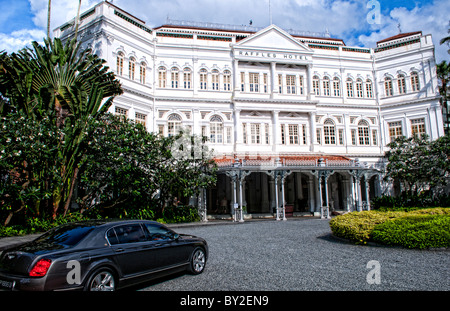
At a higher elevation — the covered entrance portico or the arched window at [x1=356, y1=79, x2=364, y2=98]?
the arched window at [x1=356, y1=79, x2=364, y2=98]

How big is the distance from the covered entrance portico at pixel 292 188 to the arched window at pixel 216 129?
2.91 metres

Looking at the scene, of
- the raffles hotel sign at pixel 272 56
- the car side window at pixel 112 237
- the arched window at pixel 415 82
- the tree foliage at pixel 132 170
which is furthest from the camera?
the arched window at pixel 415 82

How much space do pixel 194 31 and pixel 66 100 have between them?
15.7 meters

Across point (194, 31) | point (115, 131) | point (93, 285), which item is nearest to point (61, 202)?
point (115, 131)

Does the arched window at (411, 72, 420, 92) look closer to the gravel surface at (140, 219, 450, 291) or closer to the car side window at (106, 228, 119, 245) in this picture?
the gravel surface at (140, 219, 450, 291)

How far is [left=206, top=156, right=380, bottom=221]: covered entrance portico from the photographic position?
22000 millimetres

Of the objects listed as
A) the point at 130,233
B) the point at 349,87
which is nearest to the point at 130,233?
the point at 130,233

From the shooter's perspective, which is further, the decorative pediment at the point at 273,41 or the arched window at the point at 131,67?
the decorative pediment at the point at 273,41

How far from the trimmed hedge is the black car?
6623 millimetres

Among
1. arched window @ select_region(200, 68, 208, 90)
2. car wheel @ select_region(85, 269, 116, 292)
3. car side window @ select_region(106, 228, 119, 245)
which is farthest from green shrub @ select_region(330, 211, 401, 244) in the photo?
arched window @ select_region(200, 68, 208, 90)

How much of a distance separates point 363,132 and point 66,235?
28387 millimetres

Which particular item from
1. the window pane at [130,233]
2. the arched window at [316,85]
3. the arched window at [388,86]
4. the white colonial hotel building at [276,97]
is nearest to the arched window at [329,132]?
the white colonial hotel building at [276,97]

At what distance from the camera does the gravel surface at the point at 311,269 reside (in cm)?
633

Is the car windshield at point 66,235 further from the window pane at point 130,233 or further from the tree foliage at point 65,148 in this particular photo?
the tree foliage at point 65,148
